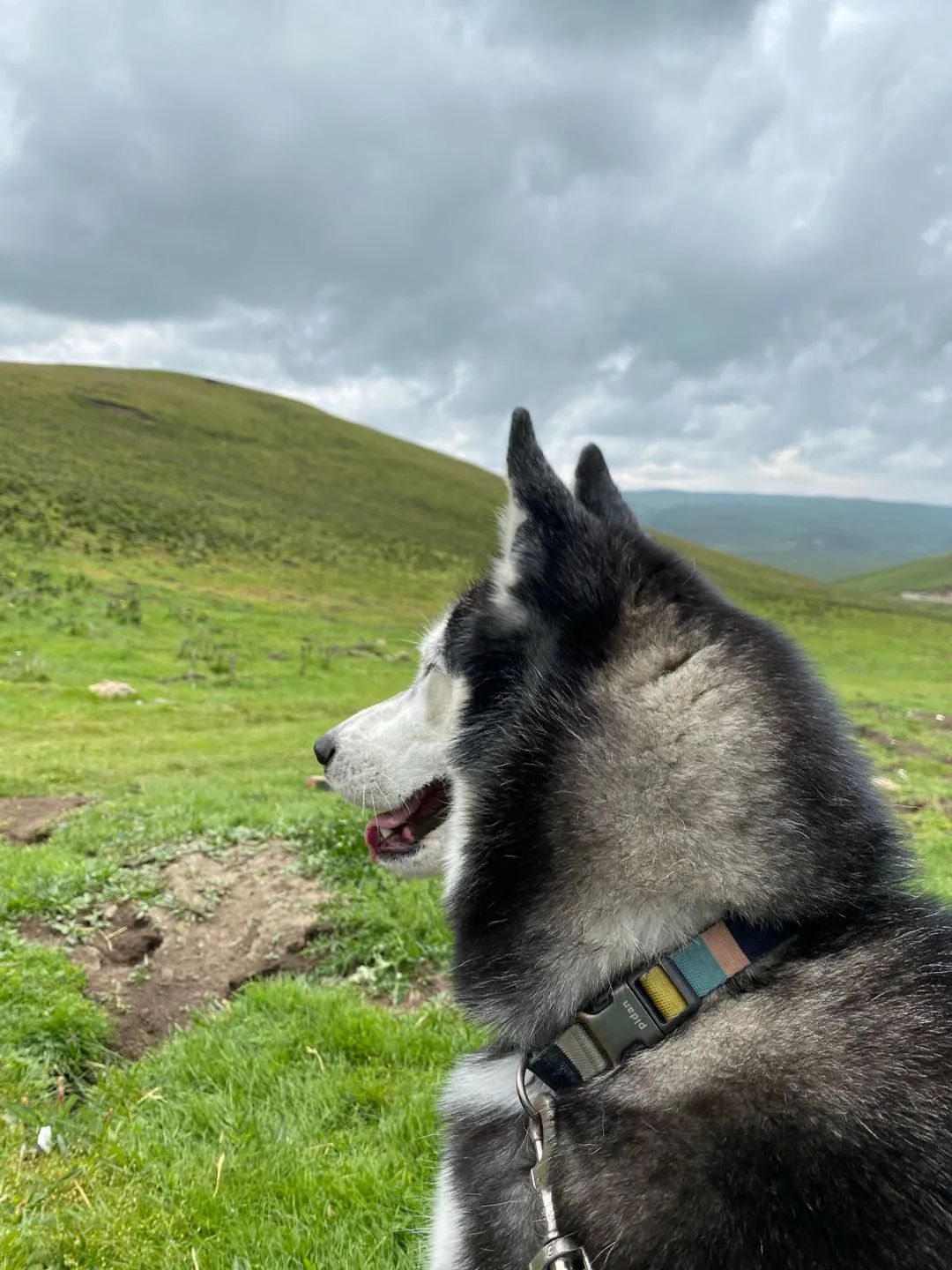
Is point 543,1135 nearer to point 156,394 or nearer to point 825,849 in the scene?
point 825,849

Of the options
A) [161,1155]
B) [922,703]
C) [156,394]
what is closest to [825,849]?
[161,1155]

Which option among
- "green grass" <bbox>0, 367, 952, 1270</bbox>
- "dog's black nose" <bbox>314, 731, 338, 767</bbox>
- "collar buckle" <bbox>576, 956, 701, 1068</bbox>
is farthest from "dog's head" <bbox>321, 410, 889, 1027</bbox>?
"dog's black nose" <bbox>314, 731, 338, 767</bbox>

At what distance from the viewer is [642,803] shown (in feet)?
7.09

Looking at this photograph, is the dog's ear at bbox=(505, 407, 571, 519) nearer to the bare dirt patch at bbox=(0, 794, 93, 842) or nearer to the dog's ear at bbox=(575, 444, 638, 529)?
the dog's ear at bbox=(575, 444, 638, 529)

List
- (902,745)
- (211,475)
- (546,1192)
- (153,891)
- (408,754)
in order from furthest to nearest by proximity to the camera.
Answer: (211,475), (902,745), (153,891), (408,754), (546,1192)

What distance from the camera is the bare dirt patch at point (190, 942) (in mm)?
4695

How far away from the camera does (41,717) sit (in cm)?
1529

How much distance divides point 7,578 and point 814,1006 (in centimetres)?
3151

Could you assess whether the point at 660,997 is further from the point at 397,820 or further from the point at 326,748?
the point at 326,748

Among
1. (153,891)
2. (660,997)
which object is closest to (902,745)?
(153,891)

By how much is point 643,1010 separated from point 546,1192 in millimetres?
508

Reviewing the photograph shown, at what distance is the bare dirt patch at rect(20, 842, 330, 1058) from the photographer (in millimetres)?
4695

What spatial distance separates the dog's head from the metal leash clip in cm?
24

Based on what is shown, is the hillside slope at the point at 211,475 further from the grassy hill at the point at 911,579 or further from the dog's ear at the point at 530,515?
the grassy hill at the point at 911,579
